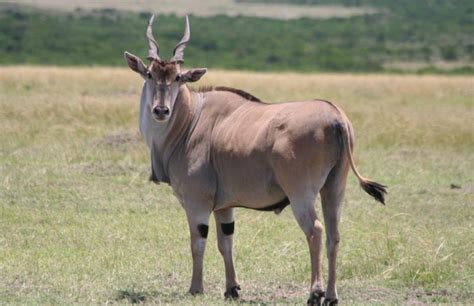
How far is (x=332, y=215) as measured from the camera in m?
7.73

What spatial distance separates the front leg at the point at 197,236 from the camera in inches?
321

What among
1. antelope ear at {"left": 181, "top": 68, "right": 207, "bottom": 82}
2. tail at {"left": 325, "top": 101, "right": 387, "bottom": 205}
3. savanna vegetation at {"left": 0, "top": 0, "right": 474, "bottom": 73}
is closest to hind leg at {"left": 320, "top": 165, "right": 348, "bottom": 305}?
tail at {"left": 325, "top": 101, "right": 387, "bottom": 205}

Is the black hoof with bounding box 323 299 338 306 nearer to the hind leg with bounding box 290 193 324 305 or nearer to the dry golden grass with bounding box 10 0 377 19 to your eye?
the hind leg with bounding box 290 193 324 305

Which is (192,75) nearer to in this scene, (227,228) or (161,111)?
(161,111)

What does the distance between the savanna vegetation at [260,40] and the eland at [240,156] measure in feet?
110

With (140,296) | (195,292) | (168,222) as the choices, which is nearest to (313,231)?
(195,292)

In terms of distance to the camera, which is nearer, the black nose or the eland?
the eland

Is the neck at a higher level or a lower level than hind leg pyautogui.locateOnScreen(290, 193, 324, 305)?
higher

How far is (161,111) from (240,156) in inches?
25.4

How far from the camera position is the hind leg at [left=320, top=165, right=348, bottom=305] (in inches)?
303

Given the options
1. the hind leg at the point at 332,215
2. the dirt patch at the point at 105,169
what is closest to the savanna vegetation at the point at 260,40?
the dirt patch at the point at 105,169

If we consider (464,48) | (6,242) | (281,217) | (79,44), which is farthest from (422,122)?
(464,48)

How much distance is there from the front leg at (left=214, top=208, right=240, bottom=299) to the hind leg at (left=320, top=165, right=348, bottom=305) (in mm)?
802

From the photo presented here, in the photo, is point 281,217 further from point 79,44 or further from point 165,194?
point 79,44
